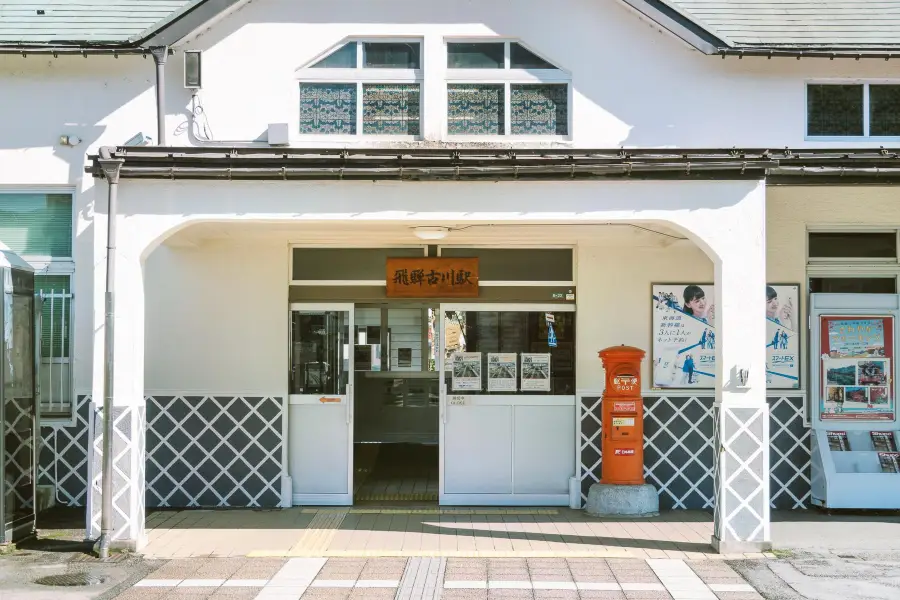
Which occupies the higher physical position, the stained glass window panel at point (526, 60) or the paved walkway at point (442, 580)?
the stained glass window panel at point (526, 60)

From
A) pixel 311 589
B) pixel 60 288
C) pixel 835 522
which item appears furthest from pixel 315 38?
pixel 835 522

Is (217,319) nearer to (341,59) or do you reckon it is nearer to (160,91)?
(160,91)

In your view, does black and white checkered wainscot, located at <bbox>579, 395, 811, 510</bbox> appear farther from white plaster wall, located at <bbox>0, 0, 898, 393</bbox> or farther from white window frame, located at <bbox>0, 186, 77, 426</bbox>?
white window frame, located at <bbox>0, 186, 77, 426</bbox>

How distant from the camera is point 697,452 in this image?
10.8 m

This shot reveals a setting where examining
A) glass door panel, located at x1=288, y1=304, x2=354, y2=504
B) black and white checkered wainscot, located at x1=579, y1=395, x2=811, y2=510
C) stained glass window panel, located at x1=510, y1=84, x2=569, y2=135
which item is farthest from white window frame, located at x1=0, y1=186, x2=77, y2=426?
black and white checkered wainscot, located at x1=579, y1=395, x2=811, y2=510

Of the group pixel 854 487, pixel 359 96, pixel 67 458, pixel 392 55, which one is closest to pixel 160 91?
pixel 359 96

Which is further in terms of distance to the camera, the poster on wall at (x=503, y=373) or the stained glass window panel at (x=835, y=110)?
the poster on wall at (x=503, y=373)

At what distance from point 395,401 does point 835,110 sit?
6877mm

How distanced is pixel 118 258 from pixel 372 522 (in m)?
3.80

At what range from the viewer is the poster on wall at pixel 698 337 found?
428 inches

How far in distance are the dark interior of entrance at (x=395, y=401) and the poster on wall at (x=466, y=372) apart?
13.8 inches

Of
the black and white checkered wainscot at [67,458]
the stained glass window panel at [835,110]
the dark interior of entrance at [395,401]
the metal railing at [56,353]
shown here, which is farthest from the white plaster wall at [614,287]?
the metal railing at [56,353]

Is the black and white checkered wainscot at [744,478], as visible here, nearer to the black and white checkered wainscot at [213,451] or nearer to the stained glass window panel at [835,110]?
the stained glass window panel at [835,110]

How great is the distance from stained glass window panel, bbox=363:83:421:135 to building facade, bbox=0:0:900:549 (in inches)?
1.0
